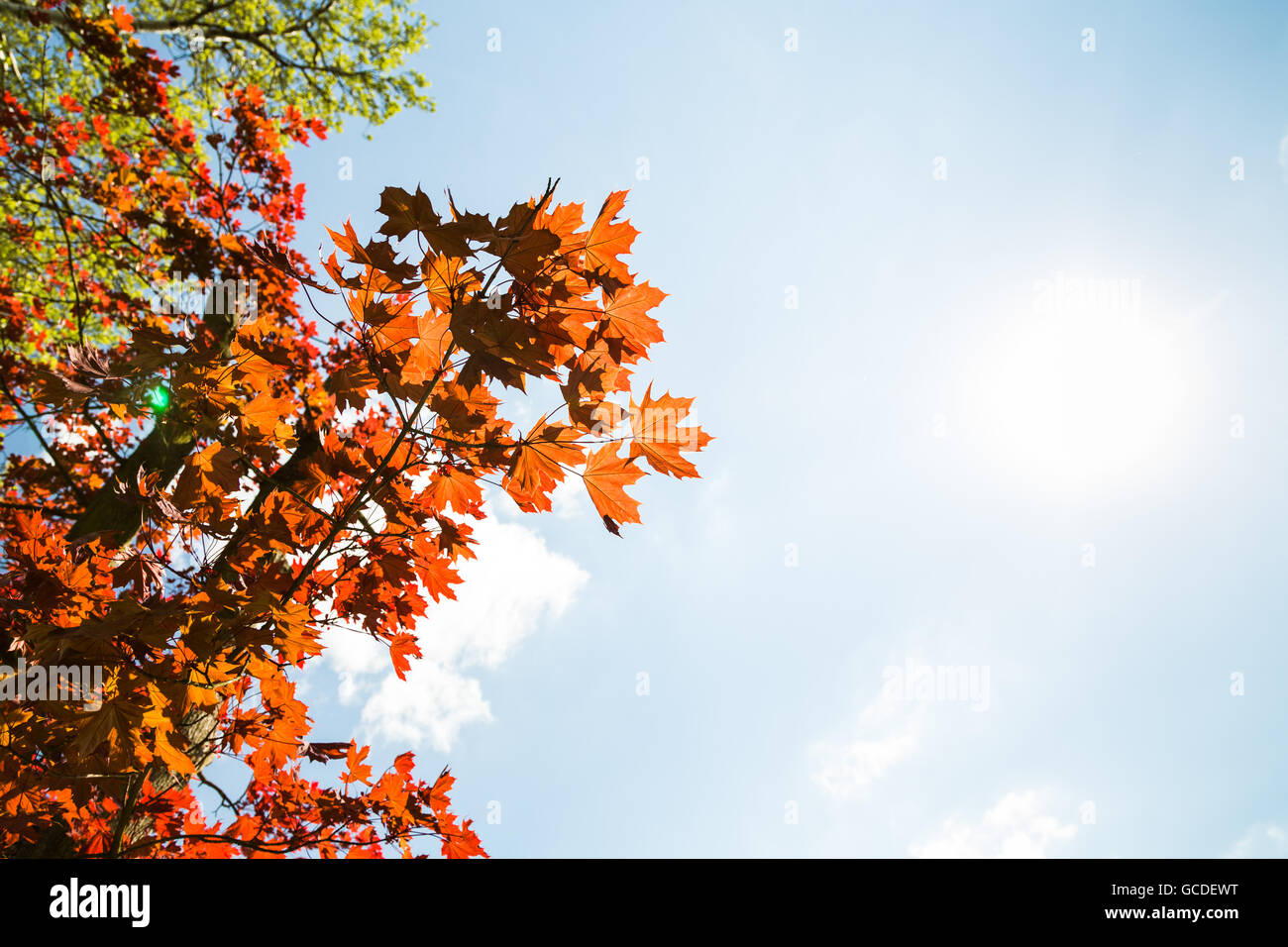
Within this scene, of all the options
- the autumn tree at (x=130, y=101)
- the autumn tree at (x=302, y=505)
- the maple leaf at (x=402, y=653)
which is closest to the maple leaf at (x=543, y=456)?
the autumn tree at (x=302, y=505)

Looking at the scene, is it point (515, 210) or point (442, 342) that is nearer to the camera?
point (515, 210)

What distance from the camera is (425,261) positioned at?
1.70 m

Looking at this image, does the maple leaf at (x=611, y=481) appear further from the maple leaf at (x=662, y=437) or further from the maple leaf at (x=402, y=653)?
the maple leaf at (x=402, y=653)

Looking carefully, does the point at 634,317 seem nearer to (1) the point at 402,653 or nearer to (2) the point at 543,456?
(2) the point at 543,456

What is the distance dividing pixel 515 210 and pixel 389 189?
Answer: 1.12ft


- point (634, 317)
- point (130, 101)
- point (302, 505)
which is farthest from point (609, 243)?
point (130, 101)

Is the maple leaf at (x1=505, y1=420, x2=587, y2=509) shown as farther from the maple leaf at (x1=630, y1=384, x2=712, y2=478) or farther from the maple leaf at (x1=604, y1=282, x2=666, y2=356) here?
the maple leaf at (x1=604, y1=282, x2=666, y2=356)

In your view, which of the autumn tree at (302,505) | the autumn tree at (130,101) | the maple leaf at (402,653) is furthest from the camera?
the autumn tree at (130,101)

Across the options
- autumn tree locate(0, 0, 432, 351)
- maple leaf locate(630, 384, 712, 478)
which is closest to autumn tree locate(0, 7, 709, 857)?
maple leaf locate(630, 384, 712, 478)

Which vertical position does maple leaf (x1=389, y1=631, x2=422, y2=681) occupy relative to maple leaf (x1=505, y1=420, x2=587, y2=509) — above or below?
below

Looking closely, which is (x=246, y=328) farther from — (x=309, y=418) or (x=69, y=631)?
(x=309, y=418)
